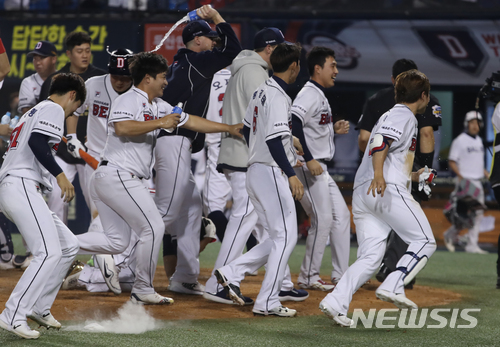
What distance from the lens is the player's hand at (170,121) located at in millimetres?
4707

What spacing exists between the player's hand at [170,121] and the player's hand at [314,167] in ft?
4.36

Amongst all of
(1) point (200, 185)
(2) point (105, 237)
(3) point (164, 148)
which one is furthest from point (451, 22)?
(2) point (105, 237)

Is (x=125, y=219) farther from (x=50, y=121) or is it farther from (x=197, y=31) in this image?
(x=197, y=31)

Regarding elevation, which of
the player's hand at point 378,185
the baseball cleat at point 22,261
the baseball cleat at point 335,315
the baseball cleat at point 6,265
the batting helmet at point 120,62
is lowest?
the baseball cleat at point 6,265

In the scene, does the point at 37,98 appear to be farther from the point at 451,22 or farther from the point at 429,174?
the point at 451,22

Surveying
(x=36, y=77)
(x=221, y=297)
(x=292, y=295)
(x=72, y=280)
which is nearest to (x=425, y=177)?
(x=292, y=295)

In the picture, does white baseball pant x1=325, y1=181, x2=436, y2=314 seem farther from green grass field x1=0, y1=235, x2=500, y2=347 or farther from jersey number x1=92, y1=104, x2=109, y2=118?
jersey number x1=92, y1=104, x2=109, y2=118

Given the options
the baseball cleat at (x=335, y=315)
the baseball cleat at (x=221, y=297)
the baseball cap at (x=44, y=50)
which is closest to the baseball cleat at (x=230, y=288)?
the baseball cleat at (x=221, y=297)

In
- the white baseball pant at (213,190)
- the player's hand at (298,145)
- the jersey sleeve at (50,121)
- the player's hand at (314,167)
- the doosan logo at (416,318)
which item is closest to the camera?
the jersey sleeve at (50,121)

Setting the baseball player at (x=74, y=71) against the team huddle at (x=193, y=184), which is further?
the baseball player at (x=74, y=71)

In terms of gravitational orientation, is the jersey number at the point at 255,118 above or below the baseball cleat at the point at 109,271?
above

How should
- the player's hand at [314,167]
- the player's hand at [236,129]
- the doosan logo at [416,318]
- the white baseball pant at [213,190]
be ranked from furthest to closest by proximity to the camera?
1. the white baseball pant at [213,190]
2. the player's hand at [314,167]
3. the player's hand at [236,129]
4. the doosan logo at [416,318]

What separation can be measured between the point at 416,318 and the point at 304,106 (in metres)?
2.00

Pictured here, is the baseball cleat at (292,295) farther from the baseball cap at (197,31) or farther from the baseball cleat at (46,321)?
the baseball cap at (197,31)
